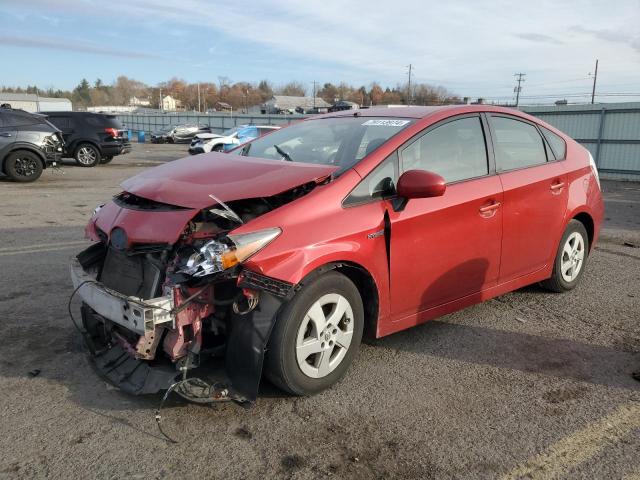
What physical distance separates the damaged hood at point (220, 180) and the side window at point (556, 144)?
8.27 ft

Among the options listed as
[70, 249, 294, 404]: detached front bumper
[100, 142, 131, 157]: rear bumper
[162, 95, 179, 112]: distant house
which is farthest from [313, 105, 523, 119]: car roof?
[162, 95, 179, 112]: distant house

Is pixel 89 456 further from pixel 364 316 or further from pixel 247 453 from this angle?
pixel 364 316

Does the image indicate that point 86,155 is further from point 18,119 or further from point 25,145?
point 25,145

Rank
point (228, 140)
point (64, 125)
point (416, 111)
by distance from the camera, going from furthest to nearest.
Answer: point (228, 140) < point (64, 125) < point (416, 111)

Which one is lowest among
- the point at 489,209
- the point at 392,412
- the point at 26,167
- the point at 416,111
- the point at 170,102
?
the point at 392,412

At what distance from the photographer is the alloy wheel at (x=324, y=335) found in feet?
10.2

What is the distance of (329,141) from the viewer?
13.4ft

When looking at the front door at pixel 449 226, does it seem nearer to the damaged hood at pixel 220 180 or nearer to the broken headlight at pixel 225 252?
the damaged hood at pixel 220 180

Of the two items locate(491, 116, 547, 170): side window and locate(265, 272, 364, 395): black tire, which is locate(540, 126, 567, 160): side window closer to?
locate(491, 116, 547, 170): side window

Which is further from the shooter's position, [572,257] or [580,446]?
[572,257]

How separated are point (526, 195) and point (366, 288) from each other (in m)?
1.78

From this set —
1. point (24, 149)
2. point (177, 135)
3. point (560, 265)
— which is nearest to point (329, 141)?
point (560, 265)

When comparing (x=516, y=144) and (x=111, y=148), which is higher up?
(x=516, y=144)

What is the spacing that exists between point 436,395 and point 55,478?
2151mm
